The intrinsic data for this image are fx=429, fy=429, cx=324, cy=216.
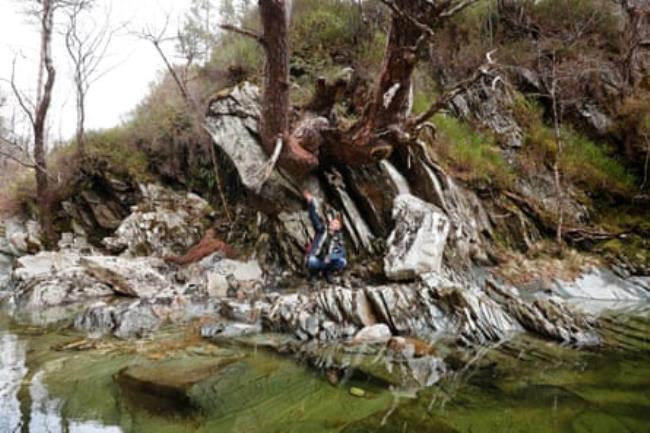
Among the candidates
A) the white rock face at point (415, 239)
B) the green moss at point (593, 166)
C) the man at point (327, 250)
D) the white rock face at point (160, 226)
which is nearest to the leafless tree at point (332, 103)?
the white rock face at point (415, 239)

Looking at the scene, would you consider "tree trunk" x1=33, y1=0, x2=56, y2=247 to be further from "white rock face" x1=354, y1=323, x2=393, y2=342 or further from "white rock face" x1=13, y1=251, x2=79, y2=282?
"white rock face" x1=354, y1=323, x2=393, y2=342

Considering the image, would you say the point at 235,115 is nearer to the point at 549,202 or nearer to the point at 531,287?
the point at 531,287

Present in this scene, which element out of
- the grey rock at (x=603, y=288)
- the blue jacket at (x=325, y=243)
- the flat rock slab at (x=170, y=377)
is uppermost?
the blue jacket at (x=325, y=243)

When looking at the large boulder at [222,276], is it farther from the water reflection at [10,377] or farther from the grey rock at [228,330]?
the water reflection at [10,377]

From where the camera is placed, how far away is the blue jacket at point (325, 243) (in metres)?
8.01

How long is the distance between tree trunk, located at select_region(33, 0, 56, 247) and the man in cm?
826

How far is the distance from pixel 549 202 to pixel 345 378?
9.17 meters

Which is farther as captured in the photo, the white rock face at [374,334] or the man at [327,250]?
the man at [327,250]

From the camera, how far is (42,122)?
11961 mm

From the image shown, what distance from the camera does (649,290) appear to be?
8469 mm

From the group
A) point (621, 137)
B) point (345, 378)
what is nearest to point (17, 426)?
point (345, 378)

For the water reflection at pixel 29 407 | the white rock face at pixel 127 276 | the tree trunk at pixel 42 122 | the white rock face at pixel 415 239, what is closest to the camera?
the water reflection at pixel 29 407

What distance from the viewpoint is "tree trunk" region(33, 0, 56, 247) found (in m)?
11.6

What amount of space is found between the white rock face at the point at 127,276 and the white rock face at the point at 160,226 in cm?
203
